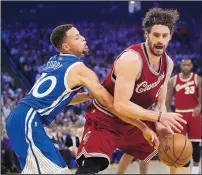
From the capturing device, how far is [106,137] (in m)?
4.39

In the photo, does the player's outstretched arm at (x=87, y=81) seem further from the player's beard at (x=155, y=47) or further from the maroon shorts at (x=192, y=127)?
the maroon shorts at (x=192, y=127)

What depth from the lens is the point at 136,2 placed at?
1669 centimetres

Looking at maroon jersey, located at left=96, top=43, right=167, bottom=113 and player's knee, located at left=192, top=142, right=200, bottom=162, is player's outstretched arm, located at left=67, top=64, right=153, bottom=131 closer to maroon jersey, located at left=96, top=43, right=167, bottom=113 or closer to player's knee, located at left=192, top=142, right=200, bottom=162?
maroon jersey, located at left=96, top=43, right=167, bottom=113

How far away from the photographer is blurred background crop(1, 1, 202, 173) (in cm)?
1449

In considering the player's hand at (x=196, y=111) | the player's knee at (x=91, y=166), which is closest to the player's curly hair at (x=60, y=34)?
the player's knee at (x=91, y=166)

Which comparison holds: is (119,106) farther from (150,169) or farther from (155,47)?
(150,169)

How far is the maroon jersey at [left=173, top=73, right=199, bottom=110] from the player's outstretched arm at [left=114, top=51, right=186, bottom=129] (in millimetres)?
4158

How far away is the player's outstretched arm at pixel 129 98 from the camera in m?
3.83

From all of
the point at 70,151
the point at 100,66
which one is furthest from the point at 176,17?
the point at 100,66

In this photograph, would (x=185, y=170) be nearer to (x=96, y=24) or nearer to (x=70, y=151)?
(x=70, y=151)

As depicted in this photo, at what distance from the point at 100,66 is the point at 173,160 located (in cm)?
1089

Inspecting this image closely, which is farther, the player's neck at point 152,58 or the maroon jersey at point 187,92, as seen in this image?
the maroon jersey at point 187,92

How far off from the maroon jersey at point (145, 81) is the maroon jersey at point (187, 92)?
12.2 feet

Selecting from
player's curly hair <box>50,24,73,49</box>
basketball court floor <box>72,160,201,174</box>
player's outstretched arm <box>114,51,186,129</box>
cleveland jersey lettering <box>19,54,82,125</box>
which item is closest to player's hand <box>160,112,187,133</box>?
player's outstretched arm <box>114,51,186,129</box>
